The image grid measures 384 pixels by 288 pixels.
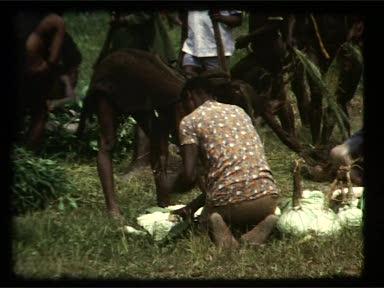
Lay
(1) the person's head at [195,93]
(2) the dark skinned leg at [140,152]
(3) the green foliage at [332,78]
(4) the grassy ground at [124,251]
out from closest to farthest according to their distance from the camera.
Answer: (4) the grassy ground at [124,251] < (1) the person's head at [195,93] < (2) the dark skinned leg at [140,152] < (3) the green foliage at [332,78]

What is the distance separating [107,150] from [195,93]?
66 cm

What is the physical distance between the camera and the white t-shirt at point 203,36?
5.66 metres

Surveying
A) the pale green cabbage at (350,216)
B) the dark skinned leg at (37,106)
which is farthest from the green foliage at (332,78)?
the dark skinned leg at (37,106)

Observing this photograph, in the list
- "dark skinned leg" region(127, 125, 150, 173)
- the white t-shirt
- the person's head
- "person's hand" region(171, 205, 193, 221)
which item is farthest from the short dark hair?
"person's hand" region(171, 205, 193, 221)

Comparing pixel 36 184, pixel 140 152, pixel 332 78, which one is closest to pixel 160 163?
pixel 140 152

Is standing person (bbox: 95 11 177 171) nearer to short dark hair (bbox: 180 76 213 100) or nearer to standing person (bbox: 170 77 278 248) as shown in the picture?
short dark hair (bbox: 180 76 213 100)

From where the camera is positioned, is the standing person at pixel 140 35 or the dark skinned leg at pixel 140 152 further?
the dark skinned leg at pixel 140 152

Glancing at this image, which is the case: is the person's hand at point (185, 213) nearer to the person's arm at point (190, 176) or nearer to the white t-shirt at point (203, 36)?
the person's arm at point (190, 176)

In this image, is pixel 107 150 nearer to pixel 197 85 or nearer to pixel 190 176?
pixel 190 176

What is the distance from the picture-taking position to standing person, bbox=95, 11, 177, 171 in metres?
5.39

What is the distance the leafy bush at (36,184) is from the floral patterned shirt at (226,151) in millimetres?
799

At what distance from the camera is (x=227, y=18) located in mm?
5605

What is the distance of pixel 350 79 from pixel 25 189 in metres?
2.28

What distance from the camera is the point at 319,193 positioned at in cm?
597
